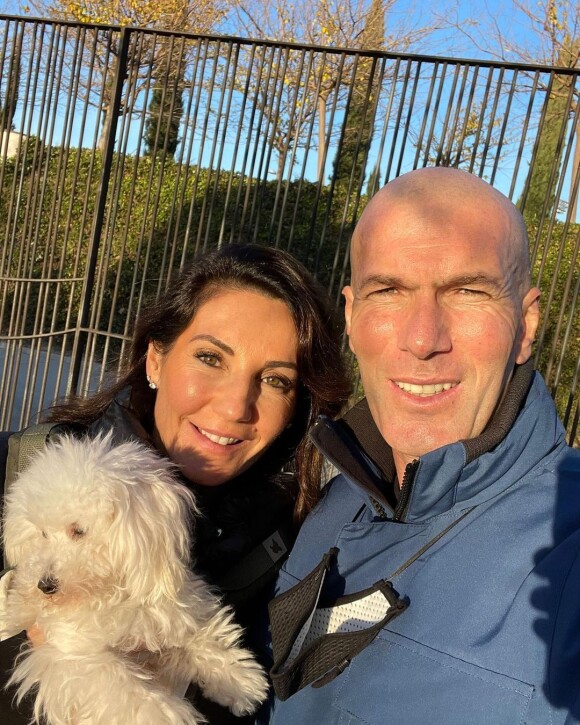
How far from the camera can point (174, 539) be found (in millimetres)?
2049

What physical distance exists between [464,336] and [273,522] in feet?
3.05

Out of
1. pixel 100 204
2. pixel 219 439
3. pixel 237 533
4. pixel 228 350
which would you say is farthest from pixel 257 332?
pixel 100 204

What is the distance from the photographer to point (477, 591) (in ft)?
5.16

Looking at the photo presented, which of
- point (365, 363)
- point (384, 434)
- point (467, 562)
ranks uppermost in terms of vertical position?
point (365, 363)

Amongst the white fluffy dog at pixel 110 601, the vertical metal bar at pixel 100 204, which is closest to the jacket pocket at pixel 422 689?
the white fluffy dog at pixel 110 601

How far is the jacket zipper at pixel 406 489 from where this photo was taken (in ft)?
5.77

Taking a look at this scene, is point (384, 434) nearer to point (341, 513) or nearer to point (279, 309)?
Result: point (341, 513)

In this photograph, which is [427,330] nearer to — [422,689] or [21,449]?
[422,689]

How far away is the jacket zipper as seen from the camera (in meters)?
1.76

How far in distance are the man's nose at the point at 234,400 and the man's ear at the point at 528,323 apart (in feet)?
2.85

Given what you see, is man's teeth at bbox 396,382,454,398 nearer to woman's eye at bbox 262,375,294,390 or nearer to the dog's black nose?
woman's eye at bbox 262,375,294,390

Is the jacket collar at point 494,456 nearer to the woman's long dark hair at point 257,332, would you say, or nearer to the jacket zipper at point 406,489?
the jacket zipper at point 406,489

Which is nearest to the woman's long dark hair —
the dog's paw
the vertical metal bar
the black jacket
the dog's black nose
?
the black jacket

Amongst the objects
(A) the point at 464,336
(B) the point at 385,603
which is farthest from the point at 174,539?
(A) the point at 464,336
